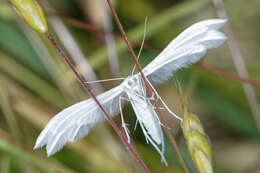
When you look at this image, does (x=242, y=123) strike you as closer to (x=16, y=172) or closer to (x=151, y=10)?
(x=151, y=10)

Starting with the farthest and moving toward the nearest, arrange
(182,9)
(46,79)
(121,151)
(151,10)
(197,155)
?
(151,10) → (46,79) → (121,151) → (182,9) → (197,155)

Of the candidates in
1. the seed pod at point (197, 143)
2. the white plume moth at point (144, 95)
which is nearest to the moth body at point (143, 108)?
the white plume moth at point (144, 95)

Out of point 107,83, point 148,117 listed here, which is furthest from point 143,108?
point 107,83

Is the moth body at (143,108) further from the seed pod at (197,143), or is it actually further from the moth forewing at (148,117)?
the seed pod at (197,143)

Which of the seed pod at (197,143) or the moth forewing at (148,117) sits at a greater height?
the moth forewing at (148,117)

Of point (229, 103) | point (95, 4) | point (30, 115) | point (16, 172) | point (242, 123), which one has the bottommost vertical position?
point (242, 123)

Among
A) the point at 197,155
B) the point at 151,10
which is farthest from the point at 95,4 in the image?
the point at 197,155

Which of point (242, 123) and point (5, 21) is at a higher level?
point (5, 21)

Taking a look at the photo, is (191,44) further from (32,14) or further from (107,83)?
(107,83)
